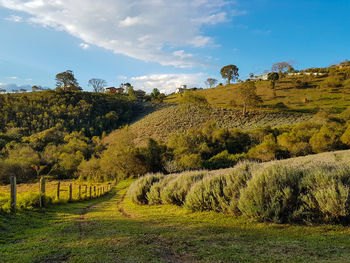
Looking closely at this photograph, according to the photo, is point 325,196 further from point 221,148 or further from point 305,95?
point 305,95

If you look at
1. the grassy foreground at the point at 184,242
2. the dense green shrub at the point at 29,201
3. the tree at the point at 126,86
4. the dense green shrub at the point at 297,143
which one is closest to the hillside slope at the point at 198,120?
the dense green shrub at the point at 297,143

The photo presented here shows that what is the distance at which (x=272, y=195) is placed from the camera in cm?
616

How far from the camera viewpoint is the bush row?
5352mm

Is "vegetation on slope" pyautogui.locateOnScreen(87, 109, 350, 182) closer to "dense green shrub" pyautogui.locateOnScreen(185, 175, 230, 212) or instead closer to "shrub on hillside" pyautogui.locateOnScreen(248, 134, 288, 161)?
"shrub on hillside" pyautogui.locateOnScreen(248, 134, 288, 161)

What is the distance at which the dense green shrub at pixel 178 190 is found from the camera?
9.21 m

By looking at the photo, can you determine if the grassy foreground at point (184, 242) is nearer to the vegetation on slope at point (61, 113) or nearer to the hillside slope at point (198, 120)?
the hillside slope at point (198, 120)

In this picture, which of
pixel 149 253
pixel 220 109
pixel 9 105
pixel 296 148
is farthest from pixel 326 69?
pixel 9 105

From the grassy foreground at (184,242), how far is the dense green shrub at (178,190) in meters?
2.31

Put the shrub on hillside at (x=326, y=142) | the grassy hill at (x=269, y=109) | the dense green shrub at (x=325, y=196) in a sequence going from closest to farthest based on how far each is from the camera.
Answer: the dense green shrub at (x=325, y=196)
the shrub on hillside at (x=326, y=142)
the grassy hill at (x=269, y=109)

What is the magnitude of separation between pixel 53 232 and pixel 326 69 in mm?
110834

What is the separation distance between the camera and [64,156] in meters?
44.3

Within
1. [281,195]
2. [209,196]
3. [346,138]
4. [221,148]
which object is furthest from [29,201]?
[346,138]

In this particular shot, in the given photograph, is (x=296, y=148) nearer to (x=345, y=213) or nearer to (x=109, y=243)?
(x=345, y=213)

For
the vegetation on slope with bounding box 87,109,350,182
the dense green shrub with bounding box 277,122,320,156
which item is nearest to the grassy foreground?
the vegetation on slope with bounding box 87,109,350,182
